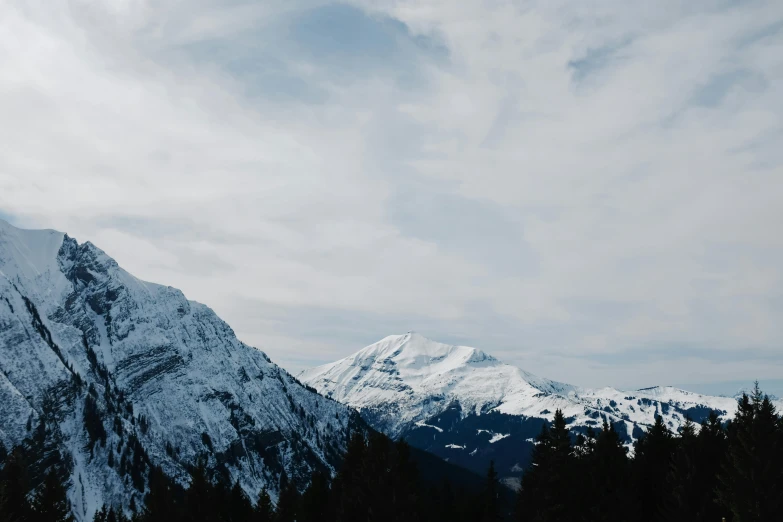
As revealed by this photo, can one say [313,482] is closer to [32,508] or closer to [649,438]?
[32,508]

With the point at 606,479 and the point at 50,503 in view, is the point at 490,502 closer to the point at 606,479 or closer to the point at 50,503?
the point at 606,479

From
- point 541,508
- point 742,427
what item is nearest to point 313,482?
point 541,508

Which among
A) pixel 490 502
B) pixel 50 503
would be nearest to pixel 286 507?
pixel 50 503

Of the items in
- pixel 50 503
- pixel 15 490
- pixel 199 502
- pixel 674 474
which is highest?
pixel 674 474

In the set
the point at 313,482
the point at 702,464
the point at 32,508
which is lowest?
the point at 32,508

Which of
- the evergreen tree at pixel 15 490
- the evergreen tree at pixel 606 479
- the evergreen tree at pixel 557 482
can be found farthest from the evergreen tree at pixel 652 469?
the evergreen tree at pixel 15 490

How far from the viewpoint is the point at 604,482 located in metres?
49.4

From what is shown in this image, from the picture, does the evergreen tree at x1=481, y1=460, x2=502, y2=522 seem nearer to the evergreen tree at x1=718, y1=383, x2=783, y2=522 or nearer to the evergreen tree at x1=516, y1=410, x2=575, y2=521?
the evergreen tree at x1=516, y1=410, x2=575, y2=521

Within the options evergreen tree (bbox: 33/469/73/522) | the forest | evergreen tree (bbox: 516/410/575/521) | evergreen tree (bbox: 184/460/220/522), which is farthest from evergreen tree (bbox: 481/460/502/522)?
evergreen tree (bbox: 33/469/73/522)

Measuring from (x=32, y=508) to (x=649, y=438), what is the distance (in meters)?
51.9

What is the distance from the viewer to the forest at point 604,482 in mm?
36094

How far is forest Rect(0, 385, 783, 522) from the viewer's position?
1421 inches

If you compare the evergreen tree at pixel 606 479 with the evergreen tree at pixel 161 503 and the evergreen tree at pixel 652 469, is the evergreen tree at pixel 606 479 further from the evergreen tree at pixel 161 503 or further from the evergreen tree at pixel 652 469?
the evergreen tree at pixel 161 503

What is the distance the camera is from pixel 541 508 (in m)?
46.1
